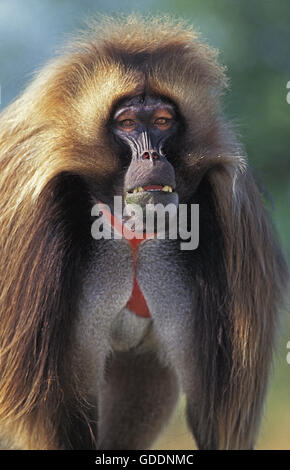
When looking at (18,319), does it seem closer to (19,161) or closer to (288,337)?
(19,161)

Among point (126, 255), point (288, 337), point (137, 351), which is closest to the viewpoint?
point (126, 255)

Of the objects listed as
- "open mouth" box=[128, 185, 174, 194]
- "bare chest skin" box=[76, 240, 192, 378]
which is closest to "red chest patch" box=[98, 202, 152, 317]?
"bare chest skin" box=[76, 240, 192, 378]

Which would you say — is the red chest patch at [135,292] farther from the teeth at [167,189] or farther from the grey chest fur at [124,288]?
the teeth at [167,189]

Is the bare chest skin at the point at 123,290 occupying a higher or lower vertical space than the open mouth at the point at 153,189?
lower

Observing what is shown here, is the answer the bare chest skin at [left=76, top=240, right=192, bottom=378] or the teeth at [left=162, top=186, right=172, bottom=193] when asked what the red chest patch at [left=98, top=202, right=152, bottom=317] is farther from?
the teeth at [left=162, top=186, right=172, bottom=193]

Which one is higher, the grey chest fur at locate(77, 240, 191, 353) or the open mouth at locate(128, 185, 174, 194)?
the open mouth at locate(128, 185, 174, 194)

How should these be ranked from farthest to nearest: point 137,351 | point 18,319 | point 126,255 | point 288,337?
point 288,337 < point 137,351 < point 126,255 < point 18,319

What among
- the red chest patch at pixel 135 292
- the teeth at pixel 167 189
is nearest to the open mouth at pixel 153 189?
the teeth at pixel 167 189

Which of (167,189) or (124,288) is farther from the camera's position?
(124,288)

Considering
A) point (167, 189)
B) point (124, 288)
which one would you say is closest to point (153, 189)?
point (167, 189)

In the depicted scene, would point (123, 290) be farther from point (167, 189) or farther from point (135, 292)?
point (167, 189)

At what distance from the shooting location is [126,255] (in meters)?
3.11
